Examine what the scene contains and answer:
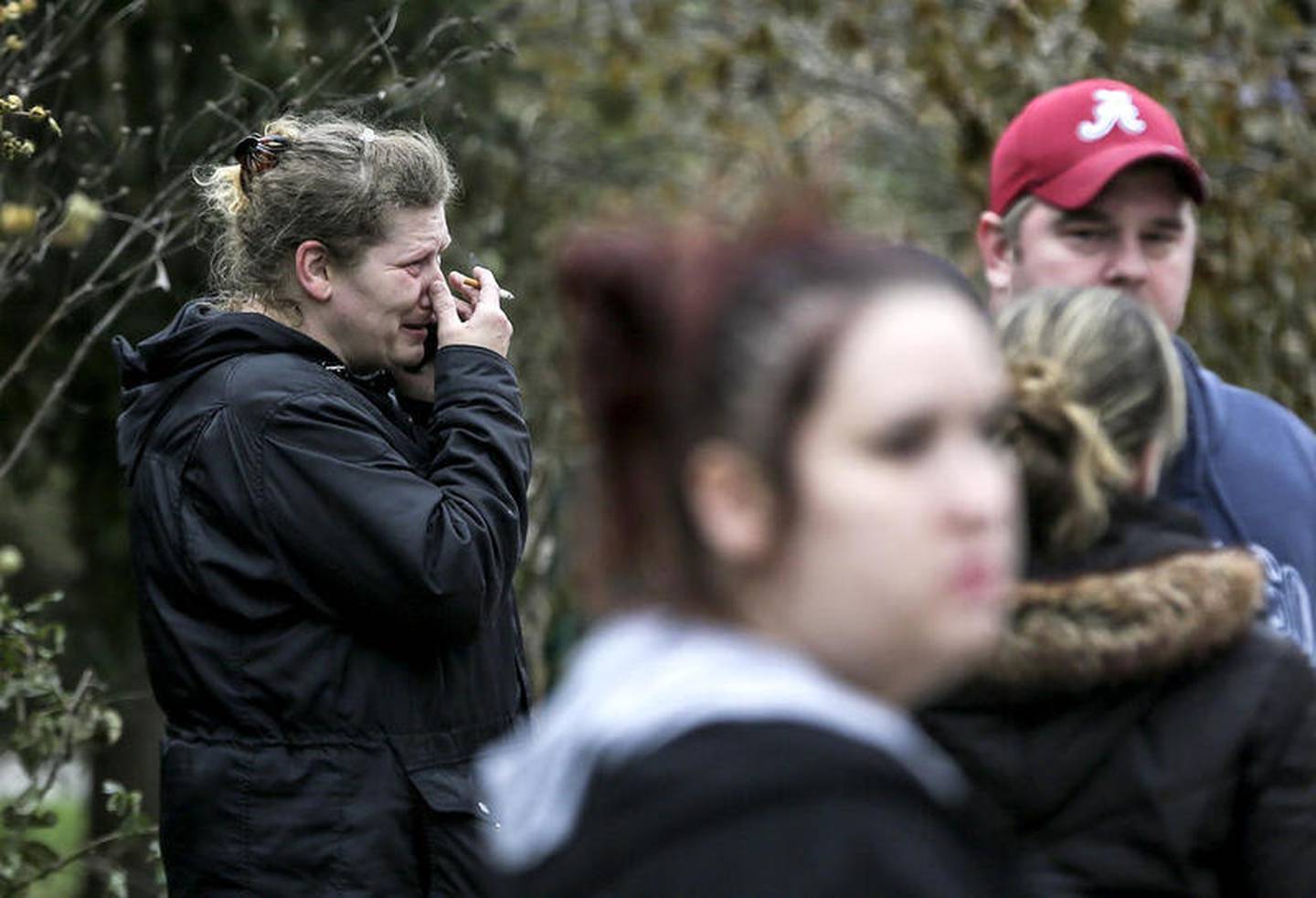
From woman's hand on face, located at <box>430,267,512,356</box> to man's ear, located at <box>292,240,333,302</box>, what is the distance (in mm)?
195

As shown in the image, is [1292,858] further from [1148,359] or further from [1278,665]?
[1148,359]

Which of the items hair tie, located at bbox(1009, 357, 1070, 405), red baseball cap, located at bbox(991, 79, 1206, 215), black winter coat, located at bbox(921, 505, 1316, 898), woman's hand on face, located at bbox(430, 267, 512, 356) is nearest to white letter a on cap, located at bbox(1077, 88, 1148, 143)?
red baseball cap, located at bbox(991, 79, 1206, 215)

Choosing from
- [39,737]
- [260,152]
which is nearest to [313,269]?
[260,152]

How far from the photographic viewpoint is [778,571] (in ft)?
5.12

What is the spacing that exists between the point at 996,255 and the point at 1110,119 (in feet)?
0.98

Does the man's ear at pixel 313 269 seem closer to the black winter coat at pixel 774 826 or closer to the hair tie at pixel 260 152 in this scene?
the hair tie at pixel 260 152

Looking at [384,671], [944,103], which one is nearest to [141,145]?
[944,103]

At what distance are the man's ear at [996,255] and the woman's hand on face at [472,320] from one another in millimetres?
854

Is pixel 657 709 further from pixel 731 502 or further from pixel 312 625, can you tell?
pixel 312 625

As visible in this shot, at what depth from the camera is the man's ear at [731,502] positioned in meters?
1.55

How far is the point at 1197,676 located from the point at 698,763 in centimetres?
92

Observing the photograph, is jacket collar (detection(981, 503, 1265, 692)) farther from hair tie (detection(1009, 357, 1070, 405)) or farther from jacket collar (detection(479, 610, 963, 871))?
jacket collar (detection(479, 610, 963, 871))

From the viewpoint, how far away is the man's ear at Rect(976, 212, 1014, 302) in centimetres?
362

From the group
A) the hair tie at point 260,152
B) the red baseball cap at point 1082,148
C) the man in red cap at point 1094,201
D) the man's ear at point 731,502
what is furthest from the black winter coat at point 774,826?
the hair tie at point 260,152
